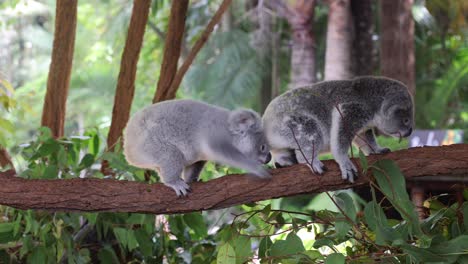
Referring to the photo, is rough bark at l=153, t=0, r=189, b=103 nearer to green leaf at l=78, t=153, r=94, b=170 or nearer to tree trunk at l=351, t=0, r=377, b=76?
green leaf at l=78, t=153, r=94, b=170

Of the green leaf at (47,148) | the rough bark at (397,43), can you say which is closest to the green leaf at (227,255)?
the green leaf at (47,148)

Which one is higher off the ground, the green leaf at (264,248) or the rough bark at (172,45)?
the rough bark at (172,45)

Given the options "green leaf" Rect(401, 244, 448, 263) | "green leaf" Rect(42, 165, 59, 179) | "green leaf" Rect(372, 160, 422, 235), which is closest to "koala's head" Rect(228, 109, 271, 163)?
"green leaf" Rect(372, 160, 422, 235)

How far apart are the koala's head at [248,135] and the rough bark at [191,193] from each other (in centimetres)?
21

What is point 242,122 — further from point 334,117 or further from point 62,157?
point 62,157

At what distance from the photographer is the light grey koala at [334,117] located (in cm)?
245

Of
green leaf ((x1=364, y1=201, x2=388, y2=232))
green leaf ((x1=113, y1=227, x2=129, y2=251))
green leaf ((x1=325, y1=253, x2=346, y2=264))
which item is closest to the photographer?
green leaf ((x1=325, y1=253, x2=346, y2=264))

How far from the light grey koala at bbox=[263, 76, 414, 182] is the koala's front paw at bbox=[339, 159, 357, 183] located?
0.07 metres

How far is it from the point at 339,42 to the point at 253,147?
3984 mm

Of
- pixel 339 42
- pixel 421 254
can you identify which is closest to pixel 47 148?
pixel 421 254

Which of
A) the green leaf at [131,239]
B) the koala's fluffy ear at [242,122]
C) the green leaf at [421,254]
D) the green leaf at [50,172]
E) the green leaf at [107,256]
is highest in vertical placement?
the koala's fluffy ear at [242,122]

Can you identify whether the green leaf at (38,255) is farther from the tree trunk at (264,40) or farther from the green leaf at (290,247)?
the tree trunk at (264,40)

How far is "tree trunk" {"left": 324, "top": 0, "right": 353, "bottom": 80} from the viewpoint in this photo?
238 inches

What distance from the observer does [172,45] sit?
3.52 metres
